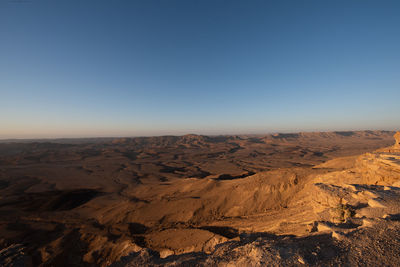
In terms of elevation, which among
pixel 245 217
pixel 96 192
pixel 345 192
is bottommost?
pixel 96 192

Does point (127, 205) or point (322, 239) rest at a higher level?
point (322, 239)

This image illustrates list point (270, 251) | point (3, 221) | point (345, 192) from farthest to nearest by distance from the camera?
point (3, 221), point (345, 192), point (270, 251)

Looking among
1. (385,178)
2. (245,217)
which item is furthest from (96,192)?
(385,178)

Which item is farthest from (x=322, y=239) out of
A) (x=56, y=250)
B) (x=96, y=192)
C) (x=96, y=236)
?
(x=96, y=192)

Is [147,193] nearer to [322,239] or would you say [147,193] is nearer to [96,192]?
[96,192]

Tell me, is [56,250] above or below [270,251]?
below

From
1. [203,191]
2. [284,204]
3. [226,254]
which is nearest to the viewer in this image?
[226,254]

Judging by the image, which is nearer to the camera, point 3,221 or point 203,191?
point 3,221

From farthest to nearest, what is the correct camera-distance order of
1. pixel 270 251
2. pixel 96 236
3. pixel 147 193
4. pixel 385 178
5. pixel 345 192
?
pixel 147 193, pixel 96 236, pixel 385 178, pixel 345 192, pixel 270 251

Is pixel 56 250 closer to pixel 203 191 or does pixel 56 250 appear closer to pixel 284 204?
pixel 203 191

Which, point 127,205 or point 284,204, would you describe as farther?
point 127,205
